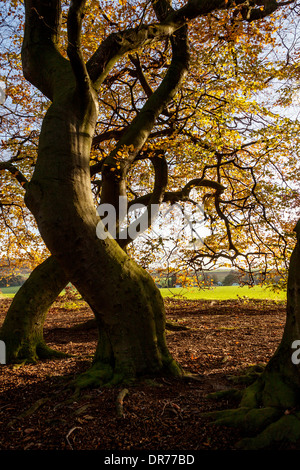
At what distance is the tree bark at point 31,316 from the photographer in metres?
5.84

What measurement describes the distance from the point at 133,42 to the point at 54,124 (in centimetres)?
181

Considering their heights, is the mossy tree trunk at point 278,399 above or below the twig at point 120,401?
above

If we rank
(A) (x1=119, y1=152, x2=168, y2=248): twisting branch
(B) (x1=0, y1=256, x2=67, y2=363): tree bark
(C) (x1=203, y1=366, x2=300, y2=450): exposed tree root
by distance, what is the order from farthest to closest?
(A) (x1=119, y1=152, x2=168, y2=248): twisting branch → (B) (x1=0, y1=256, x2=67, y2=363): tree bark → (C) (x1=203, y1=366, x2=300, y2=450): exposed tree root

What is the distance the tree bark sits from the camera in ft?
19.2

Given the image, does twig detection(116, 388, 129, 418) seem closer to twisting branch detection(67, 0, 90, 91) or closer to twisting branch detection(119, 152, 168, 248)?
twisting branch detection(67, 0, 90, 91)

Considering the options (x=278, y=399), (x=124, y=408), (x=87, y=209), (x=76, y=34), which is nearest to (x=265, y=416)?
(x=278, y=399)

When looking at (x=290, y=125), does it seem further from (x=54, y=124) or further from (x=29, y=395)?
(x=29, y=395)

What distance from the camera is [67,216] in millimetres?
3979

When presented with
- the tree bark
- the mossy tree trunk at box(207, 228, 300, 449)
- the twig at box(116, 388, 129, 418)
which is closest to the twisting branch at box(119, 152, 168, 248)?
the tree bark

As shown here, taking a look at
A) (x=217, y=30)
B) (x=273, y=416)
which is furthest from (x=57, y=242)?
(x=217, y=30)

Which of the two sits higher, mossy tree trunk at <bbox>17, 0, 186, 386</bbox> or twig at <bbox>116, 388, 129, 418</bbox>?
mossy tree trunk at <bbox>17, 0, 186, 386</bbox>

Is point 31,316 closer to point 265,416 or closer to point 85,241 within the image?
point 85,241

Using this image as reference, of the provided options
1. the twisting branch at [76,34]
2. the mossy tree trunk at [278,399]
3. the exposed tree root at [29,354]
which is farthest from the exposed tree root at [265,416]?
the twisting branch at [76,34]

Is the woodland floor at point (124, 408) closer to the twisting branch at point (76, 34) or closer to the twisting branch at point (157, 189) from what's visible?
the twisting branch at point (157, 189)
